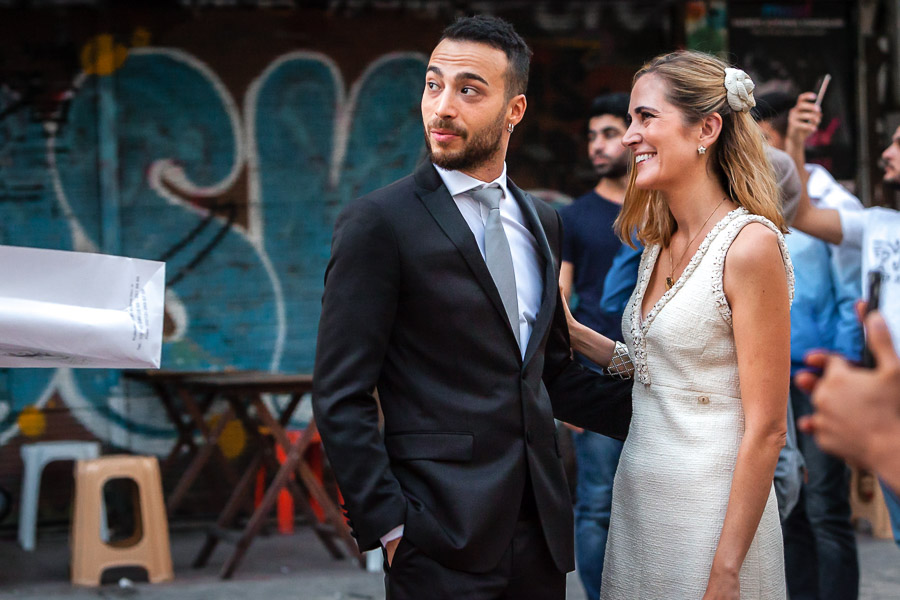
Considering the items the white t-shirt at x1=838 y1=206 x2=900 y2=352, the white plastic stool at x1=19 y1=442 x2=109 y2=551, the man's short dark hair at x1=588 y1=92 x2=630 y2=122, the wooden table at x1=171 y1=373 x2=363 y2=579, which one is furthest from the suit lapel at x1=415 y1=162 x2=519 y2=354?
the white plastic stool at x1=19 y1=442 x2=109 y2=551

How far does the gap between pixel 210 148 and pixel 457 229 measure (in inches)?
186

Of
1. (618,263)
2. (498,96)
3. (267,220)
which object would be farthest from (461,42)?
(267,220)

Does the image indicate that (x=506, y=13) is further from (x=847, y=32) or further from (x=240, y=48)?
(x=847, y=32)

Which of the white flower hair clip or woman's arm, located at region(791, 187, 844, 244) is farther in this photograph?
woman's arm, located at region(791, 187, 844, 244)

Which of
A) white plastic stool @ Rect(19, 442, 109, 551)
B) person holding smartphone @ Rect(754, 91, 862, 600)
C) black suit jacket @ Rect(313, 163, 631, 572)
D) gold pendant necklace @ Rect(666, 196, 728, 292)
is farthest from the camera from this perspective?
white plastic stool @ Rect(19, 442, 109, 551)

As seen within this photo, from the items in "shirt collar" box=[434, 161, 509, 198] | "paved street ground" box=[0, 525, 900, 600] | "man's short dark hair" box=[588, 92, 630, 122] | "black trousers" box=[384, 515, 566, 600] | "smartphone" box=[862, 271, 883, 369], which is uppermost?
"man's short dark hair" box=[588, 92, 630, 122]

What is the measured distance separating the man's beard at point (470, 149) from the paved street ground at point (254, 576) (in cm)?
332

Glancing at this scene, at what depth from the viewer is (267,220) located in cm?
698

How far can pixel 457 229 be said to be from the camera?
251 centimetres

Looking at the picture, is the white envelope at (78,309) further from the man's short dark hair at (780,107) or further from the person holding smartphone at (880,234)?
the man's short dark hair at (780,107)

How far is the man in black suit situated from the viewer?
2396mm

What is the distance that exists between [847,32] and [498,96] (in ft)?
18.1

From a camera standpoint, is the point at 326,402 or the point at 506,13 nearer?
the point at 326,402

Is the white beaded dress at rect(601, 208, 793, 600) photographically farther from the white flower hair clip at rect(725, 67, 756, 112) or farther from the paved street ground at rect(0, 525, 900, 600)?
the paved street ground at rect(0, 525, 900, 600)
